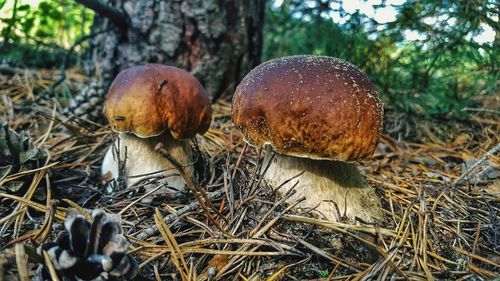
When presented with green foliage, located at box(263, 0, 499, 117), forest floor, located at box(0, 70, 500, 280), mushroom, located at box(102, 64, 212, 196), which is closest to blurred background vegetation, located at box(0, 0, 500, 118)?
green foliage, located at box(263, 0, 499, 117)

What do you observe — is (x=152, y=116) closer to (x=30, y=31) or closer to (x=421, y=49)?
(x=421, y=49)

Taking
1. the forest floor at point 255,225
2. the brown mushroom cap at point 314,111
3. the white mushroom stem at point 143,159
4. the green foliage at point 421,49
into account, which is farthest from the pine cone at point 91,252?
the green foliage at point 421,49

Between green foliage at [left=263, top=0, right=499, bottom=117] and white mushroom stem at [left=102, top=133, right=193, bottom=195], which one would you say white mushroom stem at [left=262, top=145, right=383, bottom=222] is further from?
green foliage at [left=263, top=0, right=499, bottom=117]

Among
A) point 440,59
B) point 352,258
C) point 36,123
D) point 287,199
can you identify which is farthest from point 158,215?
point 440,59

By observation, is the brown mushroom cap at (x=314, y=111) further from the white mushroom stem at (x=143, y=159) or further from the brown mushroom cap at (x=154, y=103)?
the white mushroom stem at (x=143, y=159)

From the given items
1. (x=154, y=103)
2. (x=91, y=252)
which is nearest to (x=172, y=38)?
(x=154, y=103)
